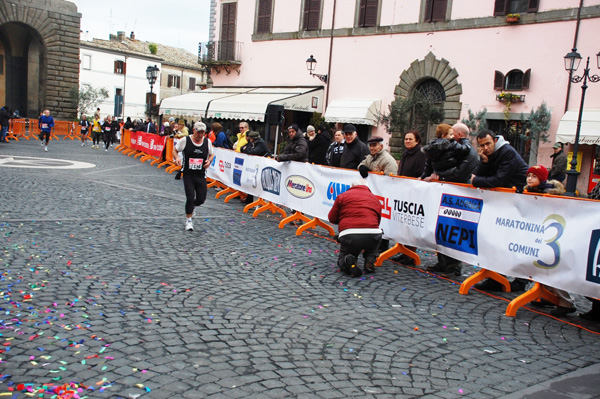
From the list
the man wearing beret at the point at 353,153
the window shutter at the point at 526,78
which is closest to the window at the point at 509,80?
the window shutter at the point at 526,78

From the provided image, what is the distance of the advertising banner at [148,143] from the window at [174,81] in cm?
4087

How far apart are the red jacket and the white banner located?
0.70 meters

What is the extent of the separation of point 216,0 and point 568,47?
20.4m

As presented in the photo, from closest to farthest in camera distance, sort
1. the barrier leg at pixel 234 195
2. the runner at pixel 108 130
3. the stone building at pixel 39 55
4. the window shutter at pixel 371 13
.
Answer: the barrier leg at pixel 234 195 → the window shutter at pixel 371 13 → the runner at pixel 108 130 → the stone building at pixel 39 55

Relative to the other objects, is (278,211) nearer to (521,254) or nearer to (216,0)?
(521,254)

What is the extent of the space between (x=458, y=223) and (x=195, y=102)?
25.6 meters

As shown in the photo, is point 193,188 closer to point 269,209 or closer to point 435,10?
point 269,209

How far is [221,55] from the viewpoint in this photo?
107 ft

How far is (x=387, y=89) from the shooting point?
25.5 meters

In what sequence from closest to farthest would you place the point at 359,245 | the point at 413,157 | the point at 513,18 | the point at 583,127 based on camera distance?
1. the point at 359,245
2. the point at 413,157
3. the point at 583,127
4. the point at 513,18

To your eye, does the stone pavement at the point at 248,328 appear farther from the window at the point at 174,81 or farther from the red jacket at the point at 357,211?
the window at the point at 174,81

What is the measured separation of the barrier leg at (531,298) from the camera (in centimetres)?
604

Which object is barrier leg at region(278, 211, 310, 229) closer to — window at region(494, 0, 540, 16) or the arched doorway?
window at region(494, 0, 540, 16)

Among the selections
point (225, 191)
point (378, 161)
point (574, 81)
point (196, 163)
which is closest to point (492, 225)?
point (378, 161)
